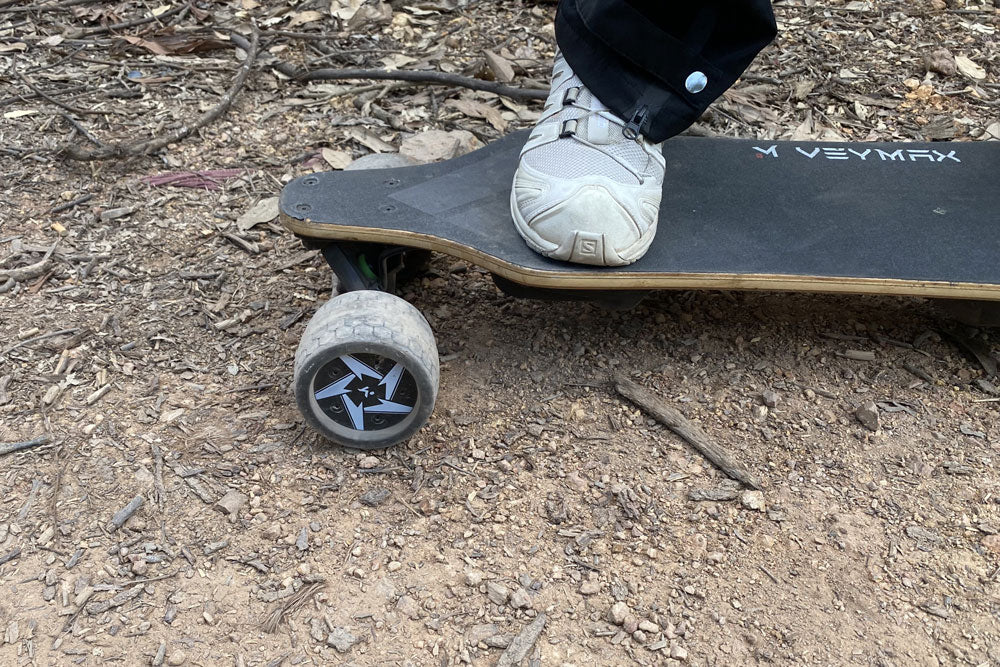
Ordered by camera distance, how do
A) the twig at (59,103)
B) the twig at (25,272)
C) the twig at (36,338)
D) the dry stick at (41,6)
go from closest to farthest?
the twig at (36,338)
the twig at (25,272)
the twig at (59,103)
the dry stick at (41,6)

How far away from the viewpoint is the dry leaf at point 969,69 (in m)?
3.27

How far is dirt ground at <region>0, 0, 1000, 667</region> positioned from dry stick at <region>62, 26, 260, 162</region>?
32 mm

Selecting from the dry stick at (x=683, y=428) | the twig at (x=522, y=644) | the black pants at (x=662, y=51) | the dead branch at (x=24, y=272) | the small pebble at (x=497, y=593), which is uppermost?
the black pants at (x=662, y=51)

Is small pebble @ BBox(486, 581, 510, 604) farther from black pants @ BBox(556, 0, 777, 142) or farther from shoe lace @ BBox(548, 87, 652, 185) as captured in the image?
black pants @ BBox(556, 0, 777, 142)

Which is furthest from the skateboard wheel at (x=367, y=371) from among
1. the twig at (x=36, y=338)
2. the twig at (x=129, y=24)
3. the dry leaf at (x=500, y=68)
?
the twig at (x=129, y=24)

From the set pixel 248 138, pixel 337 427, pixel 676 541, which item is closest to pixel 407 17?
pixel 248 138

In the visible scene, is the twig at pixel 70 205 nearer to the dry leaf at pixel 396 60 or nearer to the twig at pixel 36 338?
the twig at pixel 36 338

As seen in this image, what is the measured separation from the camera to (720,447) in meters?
1.86

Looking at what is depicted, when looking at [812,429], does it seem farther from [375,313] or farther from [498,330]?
[375,313]

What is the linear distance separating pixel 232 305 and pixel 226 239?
327 mm

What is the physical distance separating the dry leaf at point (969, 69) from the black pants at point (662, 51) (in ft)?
5.90

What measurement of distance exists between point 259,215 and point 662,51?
128cm

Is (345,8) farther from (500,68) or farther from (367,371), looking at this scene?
(367,371)

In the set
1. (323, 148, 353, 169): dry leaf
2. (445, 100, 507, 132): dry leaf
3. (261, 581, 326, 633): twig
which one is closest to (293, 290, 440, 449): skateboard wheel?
(261, 581, 326, 633): twig
